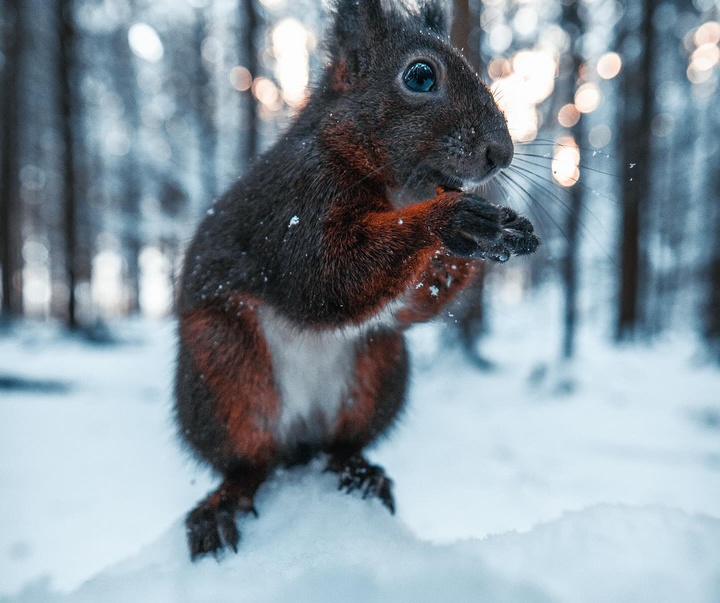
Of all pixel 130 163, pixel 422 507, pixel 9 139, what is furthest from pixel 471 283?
Answer: pixel 130 163

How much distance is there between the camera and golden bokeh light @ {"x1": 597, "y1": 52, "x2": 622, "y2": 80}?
5.43 metres

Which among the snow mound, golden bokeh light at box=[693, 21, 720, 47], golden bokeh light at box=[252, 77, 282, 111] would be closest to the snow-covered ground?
the snow mound

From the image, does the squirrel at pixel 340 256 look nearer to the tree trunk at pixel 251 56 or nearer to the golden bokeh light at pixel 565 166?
the golden bokeh light at pixel 565 166

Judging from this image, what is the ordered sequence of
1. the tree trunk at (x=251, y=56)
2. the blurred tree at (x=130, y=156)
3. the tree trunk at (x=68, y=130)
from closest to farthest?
1. the tree trunk at (x=251, y=56)
2. the tree trunk at (x=68, y=130)
3. the blurred tree at (x=130, y=156)

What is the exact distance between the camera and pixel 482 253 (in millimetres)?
1116

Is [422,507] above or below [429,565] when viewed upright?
below

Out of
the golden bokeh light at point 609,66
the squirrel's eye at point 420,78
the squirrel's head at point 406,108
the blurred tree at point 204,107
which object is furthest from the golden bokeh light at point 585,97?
the blurred tree at point 204,107

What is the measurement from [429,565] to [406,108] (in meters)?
1.08

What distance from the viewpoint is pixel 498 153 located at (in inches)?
50.6

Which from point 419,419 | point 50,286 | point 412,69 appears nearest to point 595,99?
point 419,419

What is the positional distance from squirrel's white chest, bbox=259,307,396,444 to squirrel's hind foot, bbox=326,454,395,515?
119 mm

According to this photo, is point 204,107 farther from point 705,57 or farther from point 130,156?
point 705,57

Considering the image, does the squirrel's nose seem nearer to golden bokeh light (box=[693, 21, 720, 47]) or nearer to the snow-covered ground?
the snow-covered ground

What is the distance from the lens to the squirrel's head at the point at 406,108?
4.27 feet
